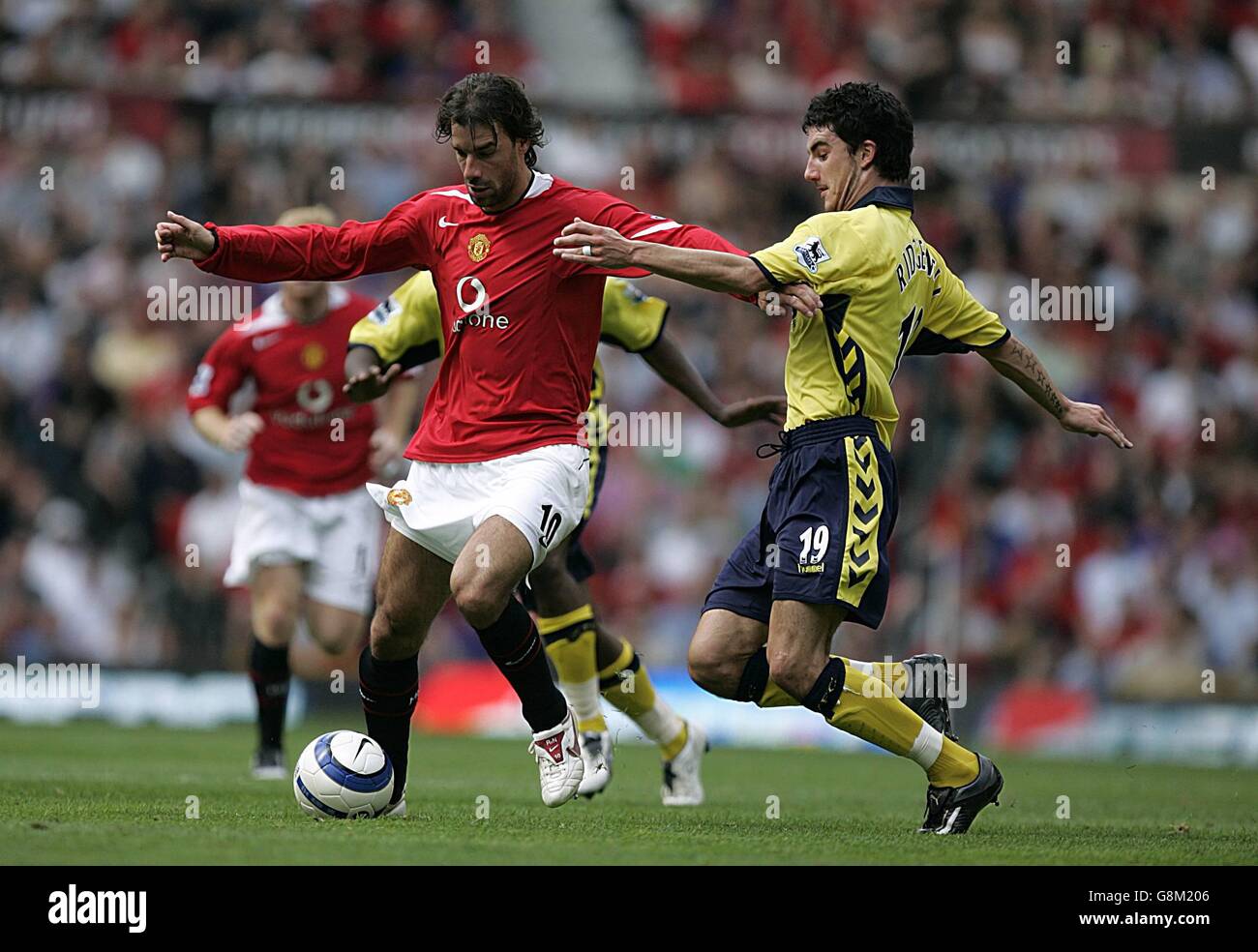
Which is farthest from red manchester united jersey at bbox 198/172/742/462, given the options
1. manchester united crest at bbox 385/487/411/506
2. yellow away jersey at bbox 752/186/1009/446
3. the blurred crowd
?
the blurred crowd

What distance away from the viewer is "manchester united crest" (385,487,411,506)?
718cm

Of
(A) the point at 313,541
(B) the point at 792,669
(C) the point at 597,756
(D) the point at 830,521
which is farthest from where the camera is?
(A) the point at 313,541

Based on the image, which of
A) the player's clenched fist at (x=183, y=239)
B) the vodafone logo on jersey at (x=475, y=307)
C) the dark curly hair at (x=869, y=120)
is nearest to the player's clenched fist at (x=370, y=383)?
the vodafone logo on jersey at (x=475, y=307)

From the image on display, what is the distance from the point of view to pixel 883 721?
7094mm

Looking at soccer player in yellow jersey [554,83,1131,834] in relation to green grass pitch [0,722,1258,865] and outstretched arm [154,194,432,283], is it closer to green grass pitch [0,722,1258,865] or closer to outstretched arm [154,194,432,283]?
green grass pitch [0,722,1258,865]

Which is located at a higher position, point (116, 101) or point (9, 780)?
point (116, 101)

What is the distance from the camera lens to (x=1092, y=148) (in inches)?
699

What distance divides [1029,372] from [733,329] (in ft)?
31.0

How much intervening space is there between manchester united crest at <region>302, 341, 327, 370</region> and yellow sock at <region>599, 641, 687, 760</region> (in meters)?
2.80

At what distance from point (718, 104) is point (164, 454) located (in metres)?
6.50

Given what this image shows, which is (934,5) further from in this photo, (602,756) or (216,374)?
(602,756)

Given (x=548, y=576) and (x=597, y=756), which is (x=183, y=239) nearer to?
(x=548, y=576)

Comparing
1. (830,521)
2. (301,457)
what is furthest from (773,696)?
(301,457)

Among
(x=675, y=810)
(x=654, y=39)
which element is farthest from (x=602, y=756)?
(x=654, y=39)
